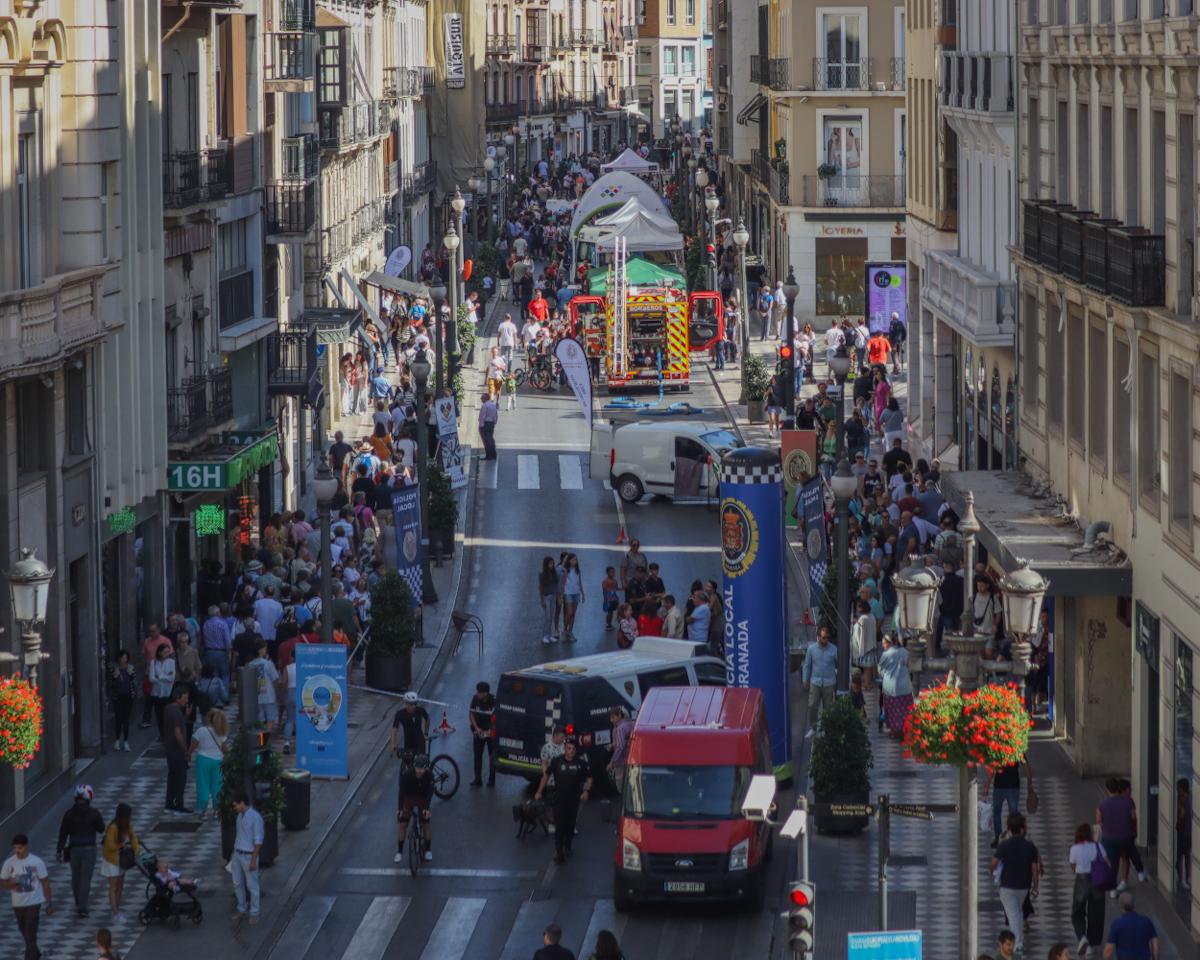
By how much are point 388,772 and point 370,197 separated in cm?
4426

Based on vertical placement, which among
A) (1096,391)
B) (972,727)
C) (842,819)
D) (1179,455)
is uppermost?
(1096,391)

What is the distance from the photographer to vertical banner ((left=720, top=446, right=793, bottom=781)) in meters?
29.9

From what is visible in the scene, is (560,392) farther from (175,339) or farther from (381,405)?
(175,339)

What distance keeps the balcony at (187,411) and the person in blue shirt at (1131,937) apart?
20549 millimetres

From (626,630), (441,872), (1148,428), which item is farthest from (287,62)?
(1148,428)

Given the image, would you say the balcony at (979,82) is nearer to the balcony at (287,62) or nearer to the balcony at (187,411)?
the balcony at (287,62)

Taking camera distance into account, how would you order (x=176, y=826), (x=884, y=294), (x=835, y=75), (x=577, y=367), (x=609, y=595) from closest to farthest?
1. (x=176, y=826)
2. (x=609, y=595)
3. (x=577, y=367)
4. (x=884, y=294)
5. (x=835, y=75)

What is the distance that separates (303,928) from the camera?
25.2 meters

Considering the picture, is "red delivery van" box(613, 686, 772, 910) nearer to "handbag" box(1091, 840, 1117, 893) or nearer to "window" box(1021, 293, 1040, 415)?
"handbag" box(1091, 840, 1117, 893)

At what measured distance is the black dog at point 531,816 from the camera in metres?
28.3

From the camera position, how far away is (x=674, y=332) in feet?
204

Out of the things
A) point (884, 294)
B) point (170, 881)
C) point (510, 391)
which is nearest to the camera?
point (170, 881)

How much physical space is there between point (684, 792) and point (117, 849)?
229 inches

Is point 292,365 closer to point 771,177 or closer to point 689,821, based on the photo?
point 689,821
